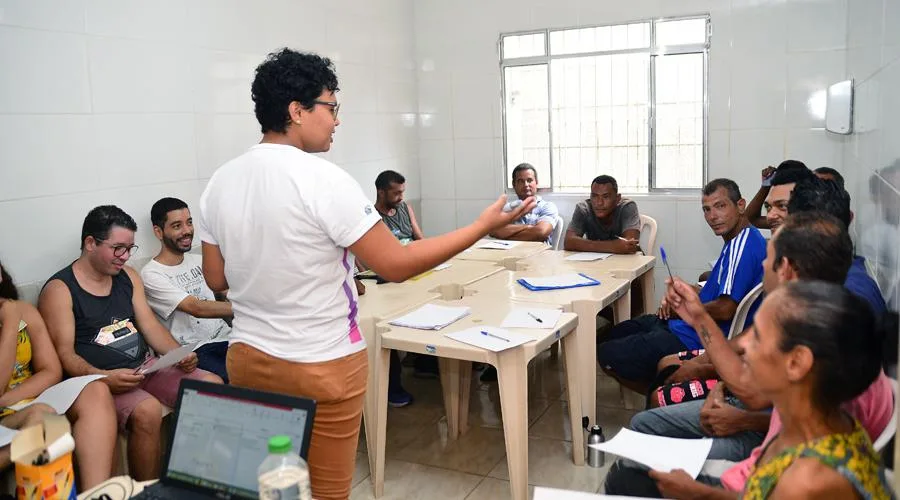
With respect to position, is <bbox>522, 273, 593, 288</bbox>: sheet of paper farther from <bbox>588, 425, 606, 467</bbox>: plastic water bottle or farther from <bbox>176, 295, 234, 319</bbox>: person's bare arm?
<bbox>176, 295, 234, 319</bbox>: person's bare arm

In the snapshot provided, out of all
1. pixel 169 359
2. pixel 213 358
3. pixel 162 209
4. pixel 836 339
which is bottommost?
pixel 213 358

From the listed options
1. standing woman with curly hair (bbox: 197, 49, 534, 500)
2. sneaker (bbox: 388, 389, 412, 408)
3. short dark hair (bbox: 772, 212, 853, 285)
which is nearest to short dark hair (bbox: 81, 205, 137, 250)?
standing woman with curly hair (bbox: 197, 49, 534, 500)

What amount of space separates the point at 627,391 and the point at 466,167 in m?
2.64

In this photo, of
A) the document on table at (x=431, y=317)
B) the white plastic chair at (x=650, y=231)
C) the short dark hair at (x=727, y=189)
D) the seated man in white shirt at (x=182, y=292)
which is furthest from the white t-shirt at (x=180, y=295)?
the white plastic chair at (x=650, y=231)

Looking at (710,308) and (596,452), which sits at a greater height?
(710,308)

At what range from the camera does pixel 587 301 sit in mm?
3180

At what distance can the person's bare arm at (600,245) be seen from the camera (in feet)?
14.0

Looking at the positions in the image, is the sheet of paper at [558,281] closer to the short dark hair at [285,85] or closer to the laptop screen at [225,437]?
the short dark hair at [285,85]

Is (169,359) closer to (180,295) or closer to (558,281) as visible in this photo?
(180,295)

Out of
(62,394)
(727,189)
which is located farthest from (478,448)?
(62,394)

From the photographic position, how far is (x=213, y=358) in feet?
10.4

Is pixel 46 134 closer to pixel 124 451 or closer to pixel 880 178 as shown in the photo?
pixel 124 451

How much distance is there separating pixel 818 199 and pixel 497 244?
2691 millimetres

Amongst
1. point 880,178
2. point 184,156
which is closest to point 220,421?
point 880,178
